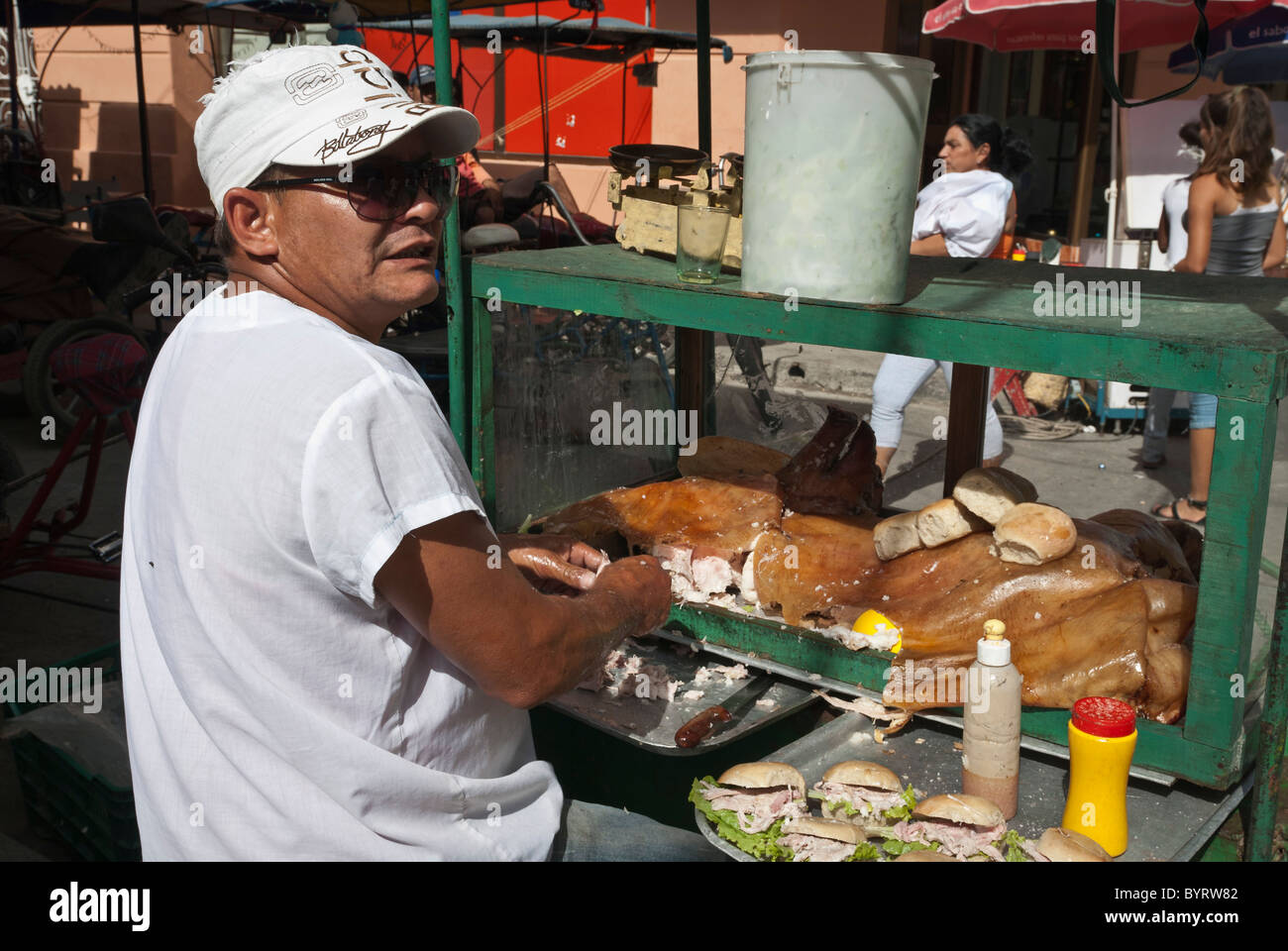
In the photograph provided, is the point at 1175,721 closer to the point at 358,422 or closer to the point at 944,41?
the point at 358,422

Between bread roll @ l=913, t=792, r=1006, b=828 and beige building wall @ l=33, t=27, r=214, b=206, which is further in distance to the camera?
beige building wall @ l=33, t=27, r=214, b=206

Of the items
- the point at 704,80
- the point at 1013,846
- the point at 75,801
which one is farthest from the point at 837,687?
the point at 704,80

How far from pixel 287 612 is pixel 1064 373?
1400mm

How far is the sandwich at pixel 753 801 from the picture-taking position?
1.87m

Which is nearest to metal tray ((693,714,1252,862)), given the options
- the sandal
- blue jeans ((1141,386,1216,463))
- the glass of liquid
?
the glass of liquid

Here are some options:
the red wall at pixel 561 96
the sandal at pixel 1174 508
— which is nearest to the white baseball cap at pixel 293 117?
the sandal at pixel 1174 508

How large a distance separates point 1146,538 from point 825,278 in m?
1.06

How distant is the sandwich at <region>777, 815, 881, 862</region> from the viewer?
70.6 inches

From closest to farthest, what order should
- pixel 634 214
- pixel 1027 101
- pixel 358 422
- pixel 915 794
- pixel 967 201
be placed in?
pixel 358 422
pixel 915 794
pixel 634 214
pixel 967 201
pixel 1027 101

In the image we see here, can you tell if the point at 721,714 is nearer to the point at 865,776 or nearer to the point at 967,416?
the point at 865,776

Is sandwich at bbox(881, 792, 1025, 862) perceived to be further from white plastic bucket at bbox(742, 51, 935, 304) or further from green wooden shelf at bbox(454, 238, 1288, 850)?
white plastic bucket at bbox(742, 51, 935, 304)

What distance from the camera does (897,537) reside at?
8.65 feet

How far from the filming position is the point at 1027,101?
11.2m
